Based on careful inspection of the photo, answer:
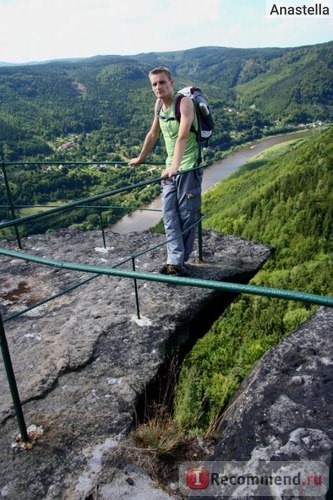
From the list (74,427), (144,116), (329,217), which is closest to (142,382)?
(74,427)

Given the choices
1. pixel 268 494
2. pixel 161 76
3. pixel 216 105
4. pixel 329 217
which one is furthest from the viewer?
pixel 216 105

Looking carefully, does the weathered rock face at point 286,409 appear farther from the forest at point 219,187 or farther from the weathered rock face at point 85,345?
the weathered rock face at point 85,345

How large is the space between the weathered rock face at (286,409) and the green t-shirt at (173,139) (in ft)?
6.82

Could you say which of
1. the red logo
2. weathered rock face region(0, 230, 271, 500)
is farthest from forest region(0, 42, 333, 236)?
the red logo

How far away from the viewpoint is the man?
415 cm

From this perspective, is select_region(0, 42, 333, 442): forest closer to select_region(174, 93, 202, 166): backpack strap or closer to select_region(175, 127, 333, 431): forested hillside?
select_region(175, 127, 333, 431): forested hillside

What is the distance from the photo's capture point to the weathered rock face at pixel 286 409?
263 cm

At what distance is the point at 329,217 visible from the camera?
57312 mm

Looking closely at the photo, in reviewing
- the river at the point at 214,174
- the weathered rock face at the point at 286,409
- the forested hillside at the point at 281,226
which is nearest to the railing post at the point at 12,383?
the weathered rock face at the point at 286,409

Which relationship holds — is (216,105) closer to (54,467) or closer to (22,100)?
(22,100)

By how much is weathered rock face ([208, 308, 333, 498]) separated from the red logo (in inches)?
6.1

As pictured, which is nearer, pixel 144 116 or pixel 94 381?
pixel 94 381

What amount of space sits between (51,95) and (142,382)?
19859 cm

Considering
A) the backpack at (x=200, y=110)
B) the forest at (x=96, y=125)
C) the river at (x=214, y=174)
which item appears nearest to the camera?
the backpack at (x=200, y=110)
